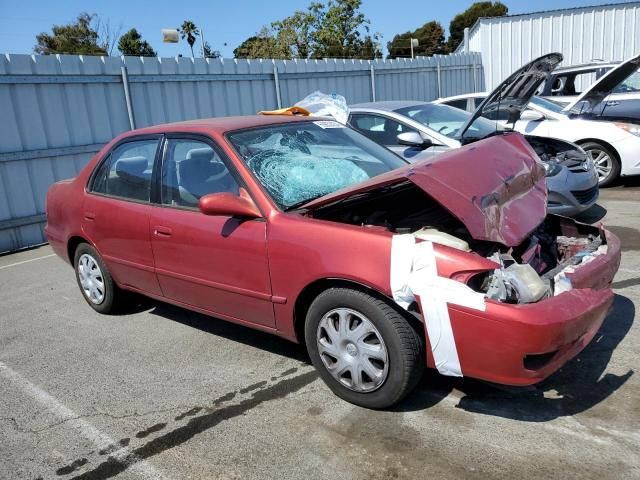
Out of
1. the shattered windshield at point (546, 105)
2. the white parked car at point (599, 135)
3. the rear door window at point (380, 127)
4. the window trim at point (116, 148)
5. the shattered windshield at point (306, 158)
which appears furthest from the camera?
the shattered windshield at point (546, 105)

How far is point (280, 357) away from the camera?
373cm

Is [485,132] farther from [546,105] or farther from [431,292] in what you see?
[431,292]

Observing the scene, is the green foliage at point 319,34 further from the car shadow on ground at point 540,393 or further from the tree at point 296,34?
the car shadow on ground at point 540,393

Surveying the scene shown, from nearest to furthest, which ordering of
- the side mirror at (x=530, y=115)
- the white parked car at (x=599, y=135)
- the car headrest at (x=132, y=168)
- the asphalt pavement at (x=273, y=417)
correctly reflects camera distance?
the asphalt pavement at (x=273, y=417) < the car headrest at (x=132, y=168) < the side mirror at (x=530, y=115) < the white parked car at (x=599, y=135)

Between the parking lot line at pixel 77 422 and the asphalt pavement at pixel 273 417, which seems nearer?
the asphalt pavement at pixel 273 417

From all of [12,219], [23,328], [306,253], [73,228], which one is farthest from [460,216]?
[12,219]

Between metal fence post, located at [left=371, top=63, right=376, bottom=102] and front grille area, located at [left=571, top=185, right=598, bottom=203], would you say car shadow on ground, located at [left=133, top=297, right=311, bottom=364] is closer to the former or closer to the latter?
front grille area, located at [left=571, top=185, right=598, bottom=203]

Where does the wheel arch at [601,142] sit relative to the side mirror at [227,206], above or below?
below

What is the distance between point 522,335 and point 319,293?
3.59 feet

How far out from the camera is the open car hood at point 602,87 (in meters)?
7.09

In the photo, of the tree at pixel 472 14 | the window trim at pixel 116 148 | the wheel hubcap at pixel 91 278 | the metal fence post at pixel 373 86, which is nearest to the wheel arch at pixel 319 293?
the window trim at pixel 116 148

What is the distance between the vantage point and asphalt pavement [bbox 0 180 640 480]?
2537mm

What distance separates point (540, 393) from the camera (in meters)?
3.01

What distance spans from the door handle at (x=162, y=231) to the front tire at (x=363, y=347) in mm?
1261
